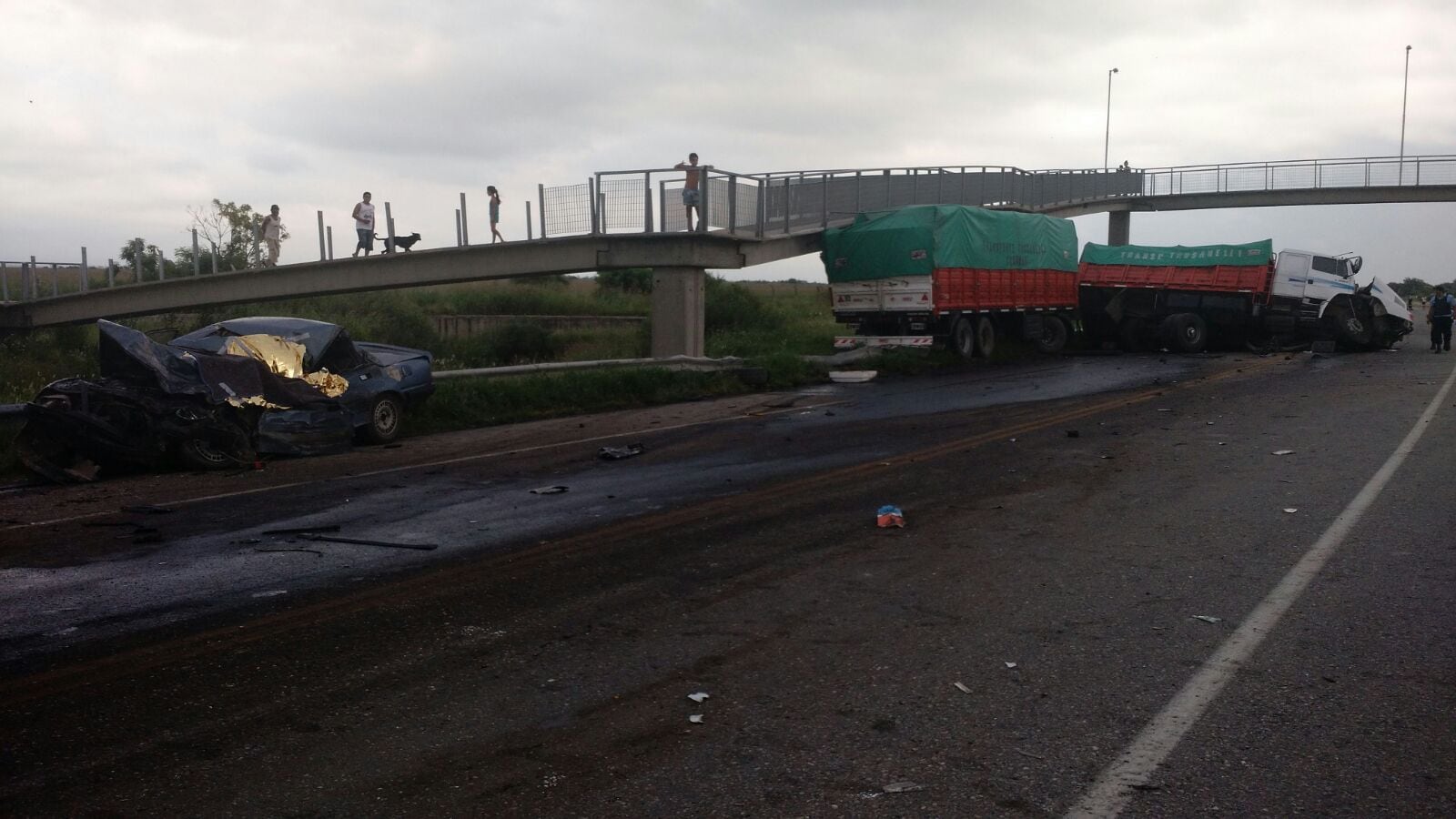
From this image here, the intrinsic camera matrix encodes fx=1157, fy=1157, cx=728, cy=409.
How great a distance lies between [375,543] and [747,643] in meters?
3.61

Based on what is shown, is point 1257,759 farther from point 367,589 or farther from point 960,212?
point 960,212

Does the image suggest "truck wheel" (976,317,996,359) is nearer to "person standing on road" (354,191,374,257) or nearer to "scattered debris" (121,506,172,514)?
"person standing on road" (354,191,374,257)

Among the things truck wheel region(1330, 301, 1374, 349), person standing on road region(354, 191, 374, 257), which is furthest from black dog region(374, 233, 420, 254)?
truck wheel region(1330, 301, 1374, 349)

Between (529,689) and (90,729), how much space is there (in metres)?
1.73

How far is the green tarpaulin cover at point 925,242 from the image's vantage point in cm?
2638

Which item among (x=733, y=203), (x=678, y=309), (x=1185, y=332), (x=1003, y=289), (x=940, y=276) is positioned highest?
(x=733, y=203)

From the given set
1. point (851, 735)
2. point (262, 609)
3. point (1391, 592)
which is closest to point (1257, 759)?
point (851, 735)

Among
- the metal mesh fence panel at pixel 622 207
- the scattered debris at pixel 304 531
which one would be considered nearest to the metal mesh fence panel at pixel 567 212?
the metal mesh fence panel at pixel 622 207

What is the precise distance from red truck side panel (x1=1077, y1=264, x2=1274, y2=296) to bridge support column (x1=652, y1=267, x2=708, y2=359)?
1298cm

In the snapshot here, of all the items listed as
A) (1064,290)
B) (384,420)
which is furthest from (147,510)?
(1064,290)

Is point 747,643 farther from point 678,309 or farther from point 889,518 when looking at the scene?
point 678,309

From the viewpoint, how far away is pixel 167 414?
11977 millimetres

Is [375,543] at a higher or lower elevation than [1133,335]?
higher

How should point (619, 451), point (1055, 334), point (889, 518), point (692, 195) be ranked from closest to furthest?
point (889, 518) < point (619, 451) < point (692, 195) < point (1055, 334)
